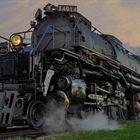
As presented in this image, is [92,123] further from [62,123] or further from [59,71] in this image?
[59,71]

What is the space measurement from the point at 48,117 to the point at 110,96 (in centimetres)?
445

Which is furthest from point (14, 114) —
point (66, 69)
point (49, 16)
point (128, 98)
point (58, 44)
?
point (128, 98)

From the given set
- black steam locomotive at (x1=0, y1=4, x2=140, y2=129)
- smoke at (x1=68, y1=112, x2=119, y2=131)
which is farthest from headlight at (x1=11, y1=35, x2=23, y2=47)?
smoke at (x1=68, y1=112, x2=119, y2=131)

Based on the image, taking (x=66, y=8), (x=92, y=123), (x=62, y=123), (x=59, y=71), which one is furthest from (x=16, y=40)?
(x=92, y=123)

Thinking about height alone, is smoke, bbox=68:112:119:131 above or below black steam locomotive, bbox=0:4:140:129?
below

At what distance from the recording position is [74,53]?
9.62 m

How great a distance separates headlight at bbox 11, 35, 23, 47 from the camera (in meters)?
9.66

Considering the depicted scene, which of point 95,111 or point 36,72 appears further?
point 95,111

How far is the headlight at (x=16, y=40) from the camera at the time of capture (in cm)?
966

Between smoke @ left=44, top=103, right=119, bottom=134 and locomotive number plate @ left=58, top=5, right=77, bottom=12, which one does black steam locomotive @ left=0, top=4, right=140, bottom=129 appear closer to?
locomotive number plate @ left=58, top=5, right=77, bottom=12

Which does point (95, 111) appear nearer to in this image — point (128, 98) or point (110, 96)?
point (110, 96)

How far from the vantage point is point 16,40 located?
972 centimetres

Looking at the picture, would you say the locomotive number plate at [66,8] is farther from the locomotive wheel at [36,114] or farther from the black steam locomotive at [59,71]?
the locomotive wheel at [36,114]

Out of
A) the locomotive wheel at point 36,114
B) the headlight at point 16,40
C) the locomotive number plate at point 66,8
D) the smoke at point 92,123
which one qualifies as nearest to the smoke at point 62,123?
the smoke at point 92,123
